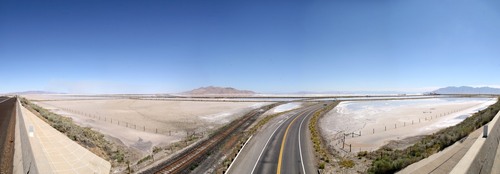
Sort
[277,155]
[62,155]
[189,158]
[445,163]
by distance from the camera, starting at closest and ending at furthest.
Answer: [445,163], [62,155], [277,155], [189,158]

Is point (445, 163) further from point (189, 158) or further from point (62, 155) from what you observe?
point (62, 155)

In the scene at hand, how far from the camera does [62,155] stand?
17453 mm

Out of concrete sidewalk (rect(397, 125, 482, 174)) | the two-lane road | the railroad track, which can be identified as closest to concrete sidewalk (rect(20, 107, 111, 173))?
the railroad track

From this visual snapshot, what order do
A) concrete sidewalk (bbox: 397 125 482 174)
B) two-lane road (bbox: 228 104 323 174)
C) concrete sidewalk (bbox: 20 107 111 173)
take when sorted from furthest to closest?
1. two-lane road (bbox: 228 104 323 174)
2. concrete sidewalk (bbox: 20 107 111 173)
3. concrete sidewalk (bbox: 397 125 482 174)

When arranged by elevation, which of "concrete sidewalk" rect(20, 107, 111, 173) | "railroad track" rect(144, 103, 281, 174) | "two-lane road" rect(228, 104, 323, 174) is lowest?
"railroad track" rect(144, 103, 281, 174)

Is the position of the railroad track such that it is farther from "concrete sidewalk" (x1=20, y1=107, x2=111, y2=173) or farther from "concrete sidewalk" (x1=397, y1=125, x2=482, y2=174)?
"concrete sidewalk" (x1=397, y1=125, x2=482, y2=174)

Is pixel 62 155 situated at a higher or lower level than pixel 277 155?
higher

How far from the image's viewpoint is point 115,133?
34.5 meters

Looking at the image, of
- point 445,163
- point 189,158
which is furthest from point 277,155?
point 445,163

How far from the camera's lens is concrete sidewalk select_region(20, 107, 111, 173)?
13582 millimetres

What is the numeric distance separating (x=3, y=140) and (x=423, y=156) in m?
25.0

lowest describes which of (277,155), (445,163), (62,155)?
(277,155)

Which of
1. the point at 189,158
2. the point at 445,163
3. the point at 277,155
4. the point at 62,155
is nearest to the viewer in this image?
the point at 445,163

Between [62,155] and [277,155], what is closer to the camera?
[62,155]
